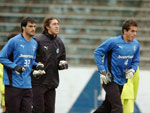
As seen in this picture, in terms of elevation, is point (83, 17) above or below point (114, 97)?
above

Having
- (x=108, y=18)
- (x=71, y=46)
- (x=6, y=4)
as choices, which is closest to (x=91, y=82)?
(x=71, y=46)

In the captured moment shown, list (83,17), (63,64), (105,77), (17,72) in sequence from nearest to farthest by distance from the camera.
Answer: (17,72) < (105,77) < (63,64) < (83,17)

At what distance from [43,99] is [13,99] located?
0.84m

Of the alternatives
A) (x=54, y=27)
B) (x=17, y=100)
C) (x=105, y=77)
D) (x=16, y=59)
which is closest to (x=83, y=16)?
(x=54, y=27)

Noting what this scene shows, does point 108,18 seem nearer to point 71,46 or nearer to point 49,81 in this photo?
point 71,46

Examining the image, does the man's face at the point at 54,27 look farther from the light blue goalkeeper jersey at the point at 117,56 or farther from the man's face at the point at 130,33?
the man's face at the point at 130,33

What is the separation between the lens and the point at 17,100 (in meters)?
6.84

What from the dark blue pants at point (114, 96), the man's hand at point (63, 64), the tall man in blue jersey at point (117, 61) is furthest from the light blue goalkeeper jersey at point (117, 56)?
the man's hand at point (63, 64)

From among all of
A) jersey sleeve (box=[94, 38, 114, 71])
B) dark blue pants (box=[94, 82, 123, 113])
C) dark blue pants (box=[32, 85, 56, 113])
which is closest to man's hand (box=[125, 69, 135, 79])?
dark blue pants (box=[94, 82, 123, 113])

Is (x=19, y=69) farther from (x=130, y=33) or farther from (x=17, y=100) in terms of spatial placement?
(x=130, y=33)

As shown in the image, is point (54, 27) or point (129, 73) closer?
point (129, 73)

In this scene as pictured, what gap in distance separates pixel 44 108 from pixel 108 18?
317 inches

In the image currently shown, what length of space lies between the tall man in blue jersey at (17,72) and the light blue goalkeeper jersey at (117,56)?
1.21 m

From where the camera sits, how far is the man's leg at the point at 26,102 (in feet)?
22.6
